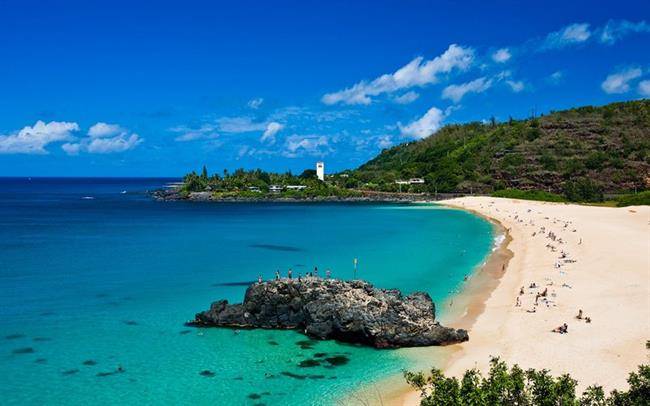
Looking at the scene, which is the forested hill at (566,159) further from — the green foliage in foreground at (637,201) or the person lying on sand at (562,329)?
the person lying on sand at (562,329)

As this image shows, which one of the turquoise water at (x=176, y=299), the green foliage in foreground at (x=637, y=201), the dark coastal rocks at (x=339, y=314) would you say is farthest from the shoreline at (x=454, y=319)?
the green foliage in foreground at (x=637, y=201)

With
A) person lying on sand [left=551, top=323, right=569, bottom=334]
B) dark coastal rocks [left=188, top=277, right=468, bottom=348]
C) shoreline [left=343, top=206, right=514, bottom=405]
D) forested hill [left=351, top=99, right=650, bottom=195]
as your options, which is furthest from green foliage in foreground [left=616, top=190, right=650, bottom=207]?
dark coastal rocks [left=188, top=277, right=468, bottom=348]

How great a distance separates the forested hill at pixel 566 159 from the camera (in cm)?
15200

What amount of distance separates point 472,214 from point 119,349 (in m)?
98.0

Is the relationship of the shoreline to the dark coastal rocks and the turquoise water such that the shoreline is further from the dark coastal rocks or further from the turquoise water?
the dark coastal rocks

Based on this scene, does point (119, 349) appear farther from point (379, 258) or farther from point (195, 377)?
point (379, 258)

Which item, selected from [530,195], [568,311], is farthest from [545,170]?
[568,311]

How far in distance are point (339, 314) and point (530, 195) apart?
424ft

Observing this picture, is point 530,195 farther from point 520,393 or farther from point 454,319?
point 520,393

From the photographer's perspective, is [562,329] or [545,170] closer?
[562,329]

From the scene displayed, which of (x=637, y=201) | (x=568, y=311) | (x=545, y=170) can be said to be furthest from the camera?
(x=545, y=170)

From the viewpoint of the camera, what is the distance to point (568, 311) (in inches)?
1291

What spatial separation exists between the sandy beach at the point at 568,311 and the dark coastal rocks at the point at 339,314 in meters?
2.41

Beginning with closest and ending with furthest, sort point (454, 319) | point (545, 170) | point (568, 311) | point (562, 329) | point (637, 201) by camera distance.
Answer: point (562, 329) → point (568, 311) → point (454, 319) → point (637, 201) → point (545, 170)
